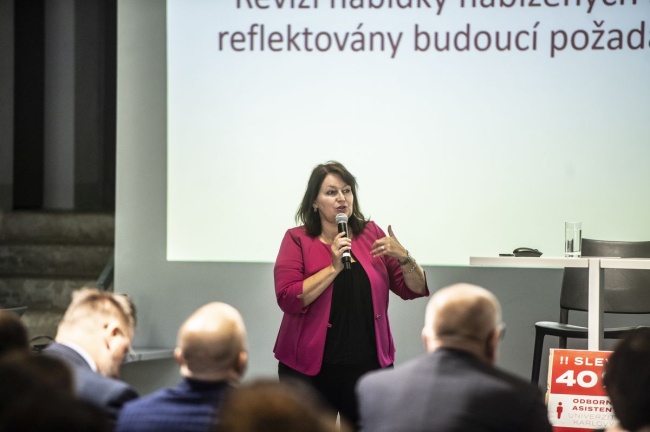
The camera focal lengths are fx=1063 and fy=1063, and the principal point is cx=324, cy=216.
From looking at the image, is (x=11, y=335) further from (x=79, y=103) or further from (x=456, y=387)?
(x=79, y=103)

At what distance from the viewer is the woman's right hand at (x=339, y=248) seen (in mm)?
4137

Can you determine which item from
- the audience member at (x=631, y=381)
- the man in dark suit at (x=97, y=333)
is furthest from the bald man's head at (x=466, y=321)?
the man in dark suit at (x=97, y=333)

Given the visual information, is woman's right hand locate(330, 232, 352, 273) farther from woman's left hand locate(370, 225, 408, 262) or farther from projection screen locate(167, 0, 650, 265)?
projection screen locate(167, 0, 650, 265)

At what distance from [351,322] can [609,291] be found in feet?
5.20

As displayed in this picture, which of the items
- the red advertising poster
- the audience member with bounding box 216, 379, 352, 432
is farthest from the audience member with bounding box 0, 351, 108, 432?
the red advertising poster

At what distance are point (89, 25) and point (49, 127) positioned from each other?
88cm

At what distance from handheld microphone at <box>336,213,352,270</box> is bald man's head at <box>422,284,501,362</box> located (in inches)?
51.5

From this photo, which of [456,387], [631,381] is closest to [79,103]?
[456,387]

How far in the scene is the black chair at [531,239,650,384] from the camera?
5027mm

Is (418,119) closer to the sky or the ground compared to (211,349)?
closer to the sky

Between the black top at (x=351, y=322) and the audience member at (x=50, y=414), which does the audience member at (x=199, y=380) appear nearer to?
the audience member at (x=50, y=414)

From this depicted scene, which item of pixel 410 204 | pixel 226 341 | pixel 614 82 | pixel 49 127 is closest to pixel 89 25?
pixel 49 127

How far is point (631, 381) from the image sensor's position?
2484mm

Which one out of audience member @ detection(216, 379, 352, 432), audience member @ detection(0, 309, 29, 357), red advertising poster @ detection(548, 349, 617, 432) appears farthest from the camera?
red advertising poster @ detection(548, 349, 617, 432)
